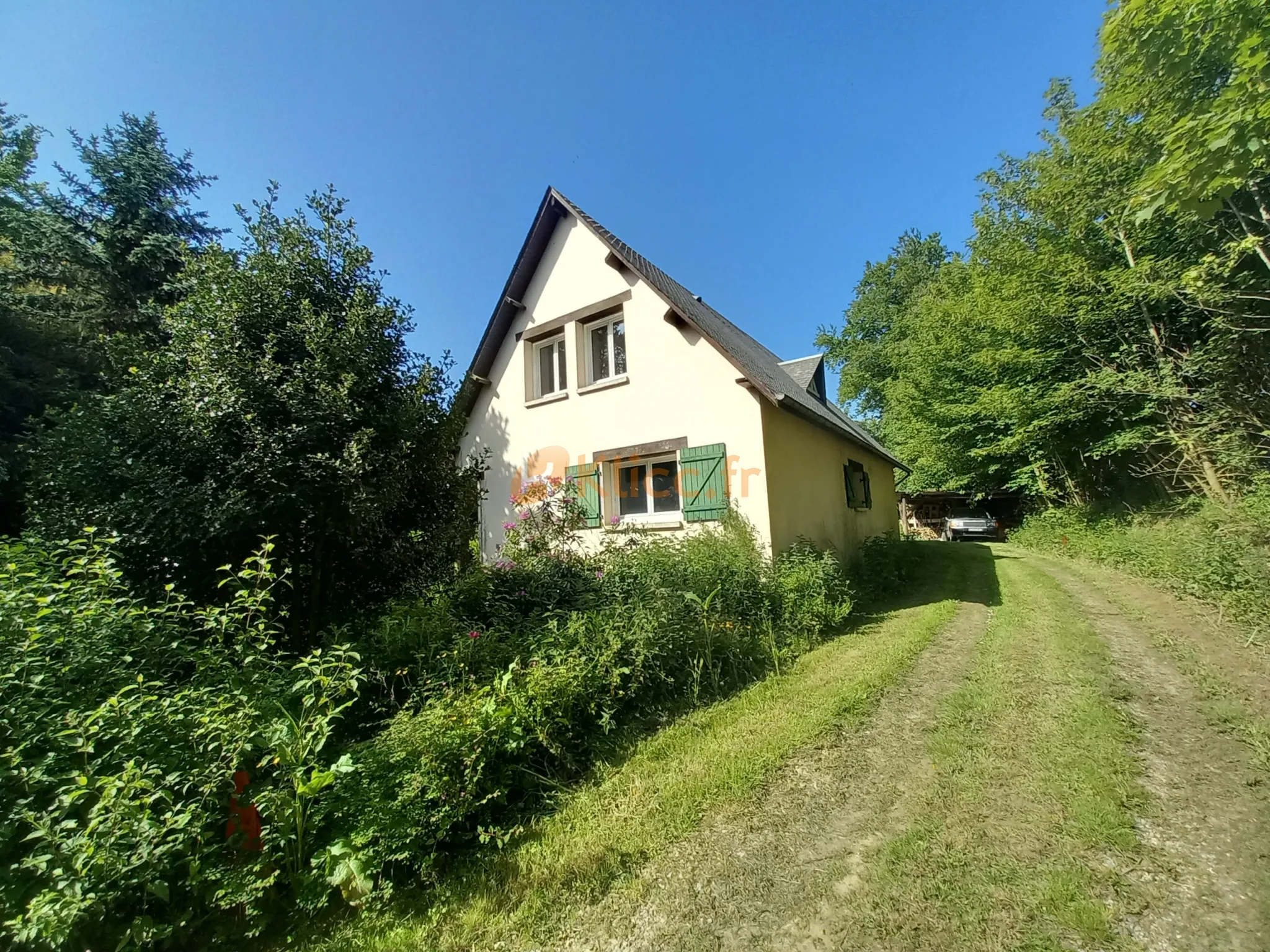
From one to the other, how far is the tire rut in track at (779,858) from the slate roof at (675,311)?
16.2 ft

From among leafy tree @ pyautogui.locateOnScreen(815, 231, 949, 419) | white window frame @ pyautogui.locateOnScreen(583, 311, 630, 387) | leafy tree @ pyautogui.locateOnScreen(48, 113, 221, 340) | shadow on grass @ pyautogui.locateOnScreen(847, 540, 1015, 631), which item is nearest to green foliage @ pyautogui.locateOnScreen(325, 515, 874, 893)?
shadow on grass @ pyautogui.locateOnScreen(847, 540, 1015, 631)

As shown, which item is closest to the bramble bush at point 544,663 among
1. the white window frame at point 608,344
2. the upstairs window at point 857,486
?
the white window frame at point 608,344

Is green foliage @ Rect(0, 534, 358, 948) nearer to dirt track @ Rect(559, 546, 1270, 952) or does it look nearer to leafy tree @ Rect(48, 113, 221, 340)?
dirt track @ Rect(559, 546, 1270, 952)

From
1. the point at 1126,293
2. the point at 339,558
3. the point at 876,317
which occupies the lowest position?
the point at 339,558

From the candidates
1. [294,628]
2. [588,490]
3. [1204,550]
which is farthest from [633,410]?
[1204,550]

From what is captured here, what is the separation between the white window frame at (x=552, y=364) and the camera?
406 inches

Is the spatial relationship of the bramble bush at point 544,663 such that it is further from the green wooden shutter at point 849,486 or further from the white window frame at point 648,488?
the green wooden shutter at point 849,486

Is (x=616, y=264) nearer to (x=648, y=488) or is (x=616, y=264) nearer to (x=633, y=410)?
(x=633, y=410)

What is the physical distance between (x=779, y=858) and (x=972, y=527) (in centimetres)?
2488

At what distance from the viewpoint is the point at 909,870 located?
2299 mm

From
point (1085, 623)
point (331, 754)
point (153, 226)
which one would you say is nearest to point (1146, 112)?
point (1085, 623)

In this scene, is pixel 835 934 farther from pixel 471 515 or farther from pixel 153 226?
pixel 153 226

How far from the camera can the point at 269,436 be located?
15.1 ft

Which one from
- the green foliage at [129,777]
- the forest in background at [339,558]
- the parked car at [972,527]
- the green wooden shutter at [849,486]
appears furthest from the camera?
the parked car at [972,527]
